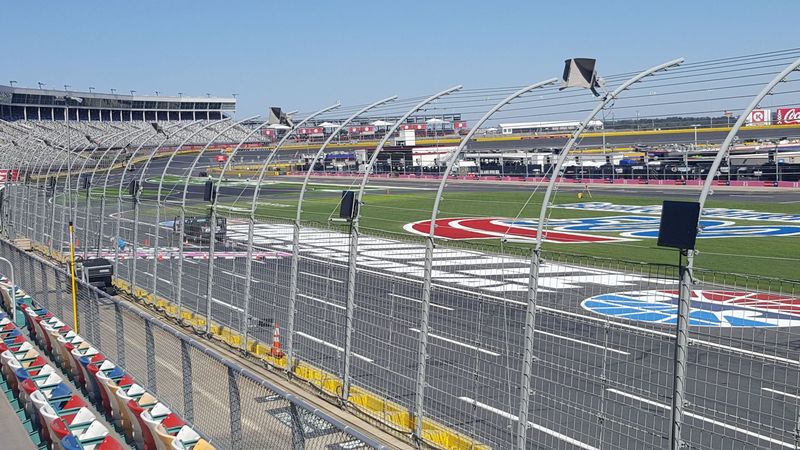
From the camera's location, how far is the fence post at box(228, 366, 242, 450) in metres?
8.72

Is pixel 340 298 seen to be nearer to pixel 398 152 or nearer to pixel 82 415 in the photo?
pixel 398 152

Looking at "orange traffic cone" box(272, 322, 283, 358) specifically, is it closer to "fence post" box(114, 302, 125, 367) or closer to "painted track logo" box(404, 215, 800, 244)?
"fence post" box(114, 302, 125, 367)

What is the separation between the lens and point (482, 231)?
122ft

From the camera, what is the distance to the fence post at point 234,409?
8719mm

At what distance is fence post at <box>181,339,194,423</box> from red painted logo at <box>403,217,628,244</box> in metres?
21.5

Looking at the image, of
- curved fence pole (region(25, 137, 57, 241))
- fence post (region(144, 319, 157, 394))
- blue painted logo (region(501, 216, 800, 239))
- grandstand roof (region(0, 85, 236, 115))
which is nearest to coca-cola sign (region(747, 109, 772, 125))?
fence post (region(144, 319, 157, 394))

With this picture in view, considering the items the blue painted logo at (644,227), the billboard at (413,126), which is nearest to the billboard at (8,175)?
the blue painted logo at (644,227)

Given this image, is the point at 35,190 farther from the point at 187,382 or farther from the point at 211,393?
the point at 187,382

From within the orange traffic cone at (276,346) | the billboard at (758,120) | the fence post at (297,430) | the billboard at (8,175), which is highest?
the billboard at (758,120)

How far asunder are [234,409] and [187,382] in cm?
174

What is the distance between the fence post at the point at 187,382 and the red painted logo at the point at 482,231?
21.5 meters

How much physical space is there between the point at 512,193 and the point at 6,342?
4239 cm

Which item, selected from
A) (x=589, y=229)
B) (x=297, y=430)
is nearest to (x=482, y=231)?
(x=589, y=229)

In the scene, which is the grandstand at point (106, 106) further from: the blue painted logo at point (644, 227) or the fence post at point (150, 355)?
the fence post at point (150, 355)
